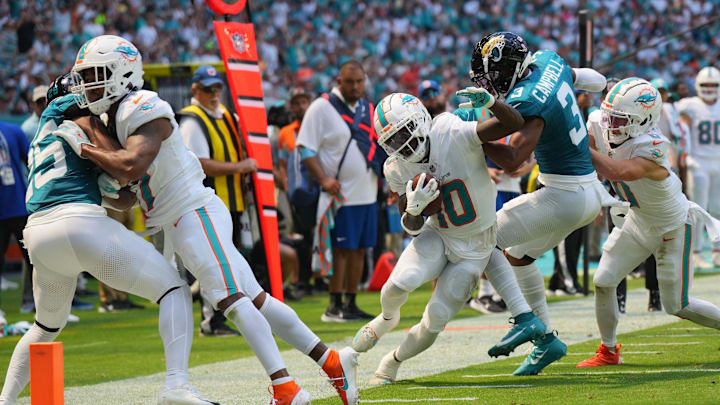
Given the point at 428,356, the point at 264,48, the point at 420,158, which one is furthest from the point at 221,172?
the point at 264,48

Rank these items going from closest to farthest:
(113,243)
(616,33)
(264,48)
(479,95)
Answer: (113,243)
(479,95)
(264,48)
(616,33)

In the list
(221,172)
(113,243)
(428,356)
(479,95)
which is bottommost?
(428,356)

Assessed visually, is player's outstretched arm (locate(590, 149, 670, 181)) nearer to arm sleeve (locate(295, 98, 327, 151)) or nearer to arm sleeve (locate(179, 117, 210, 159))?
arm sleeve (locate(179, 117, 210, 159))

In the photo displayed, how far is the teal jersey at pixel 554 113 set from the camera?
17.3 ft

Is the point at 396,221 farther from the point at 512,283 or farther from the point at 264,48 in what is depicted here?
the point at 264,48

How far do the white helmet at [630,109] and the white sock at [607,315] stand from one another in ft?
2.80

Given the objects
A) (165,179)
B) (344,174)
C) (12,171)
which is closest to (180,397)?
(165,179)

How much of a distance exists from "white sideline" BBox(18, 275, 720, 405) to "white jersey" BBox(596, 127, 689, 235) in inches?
45.2

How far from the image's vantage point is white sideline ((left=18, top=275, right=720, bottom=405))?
541 cm

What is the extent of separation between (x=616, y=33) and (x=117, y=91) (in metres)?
23.2

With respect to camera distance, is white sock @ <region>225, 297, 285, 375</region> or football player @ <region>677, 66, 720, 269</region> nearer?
Result: white sock @ <region>225, 297, 285, 375</region>

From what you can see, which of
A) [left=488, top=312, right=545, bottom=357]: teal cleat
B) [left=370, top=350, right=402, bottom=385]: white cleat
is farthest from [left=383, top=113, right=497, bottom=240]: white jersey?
[left=370, top=350, right=402, bottom=385]: white cleat

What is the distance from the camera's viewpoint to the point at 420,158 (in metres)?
5.19

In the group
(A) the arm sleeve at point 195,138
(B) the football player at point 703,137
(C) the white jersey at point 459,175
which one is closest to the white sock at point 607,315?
(C) the white jersey at point 459,175
